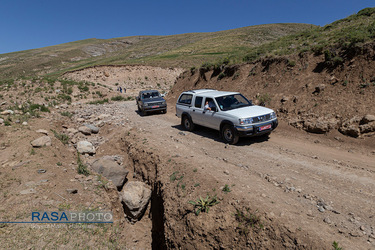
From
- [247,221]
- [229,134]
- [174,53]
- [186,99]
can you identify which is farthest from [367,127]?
[174,53]

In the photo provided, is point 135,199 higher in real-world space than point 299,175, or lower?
lower

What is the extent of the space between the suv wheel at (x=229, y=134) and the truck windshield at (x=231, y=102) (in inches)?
31.4

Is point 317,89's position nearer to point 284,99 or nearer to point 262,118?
point 284,99

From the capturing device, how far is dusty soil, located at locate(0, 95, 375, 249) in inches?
148

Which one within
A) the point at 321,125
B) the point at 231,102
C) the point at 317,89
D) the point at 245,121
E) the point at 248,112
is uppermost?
the point at 317,89

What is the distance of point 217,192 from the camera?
4.83 meters

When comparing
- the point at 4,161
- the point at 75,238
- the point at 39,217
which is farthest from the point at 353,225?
the point at 4,161

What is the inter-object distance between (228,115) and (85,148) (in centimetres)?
624

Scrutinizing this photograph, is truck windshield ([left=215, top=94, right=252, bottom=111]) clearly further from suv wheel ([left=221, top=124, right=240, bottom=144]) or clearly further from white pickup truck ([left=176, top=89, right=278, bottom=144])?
suv wheel ([left=221, top=124, right=240, bottom=144])

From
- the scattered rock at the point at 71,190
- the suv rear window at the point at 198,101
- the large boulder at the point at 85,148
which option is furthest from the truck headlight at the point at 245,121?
the large boulder at the point at 85,148

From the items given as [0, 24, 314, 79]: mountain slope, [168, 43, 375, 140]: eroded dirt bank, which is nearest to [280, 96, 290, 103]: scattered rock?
[168, 43, 375, 140]: eroded dirt bank

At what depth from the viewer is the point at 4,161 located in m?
6.16

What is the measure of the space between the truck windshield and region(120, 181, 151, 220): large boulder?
4.26 m

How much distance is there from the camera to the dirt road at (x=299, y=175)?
3.72m
